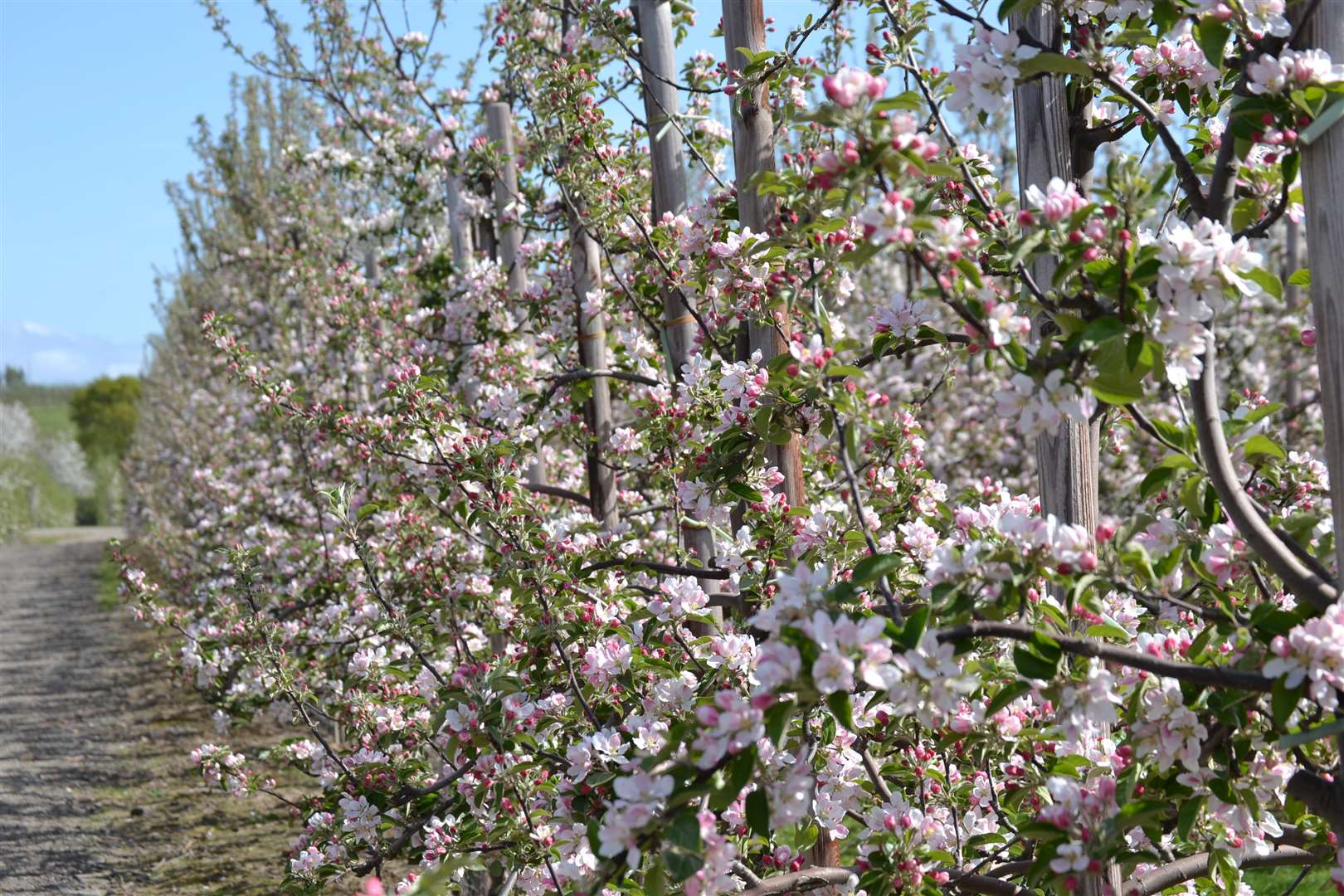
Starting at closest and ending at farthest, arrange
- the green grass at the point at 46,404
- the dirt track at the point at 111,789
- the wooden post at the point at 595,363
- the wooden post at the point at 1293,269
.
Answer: the wooden post at the point at 595,363 < the dirt track at the point at 111,789 < the wooden post at the point at 1293,269 < the green grass at the point at 46,404

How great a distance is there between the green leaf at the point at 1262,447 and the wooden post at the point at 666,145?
177 cm

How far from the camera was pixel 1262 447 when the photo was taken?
1391mm

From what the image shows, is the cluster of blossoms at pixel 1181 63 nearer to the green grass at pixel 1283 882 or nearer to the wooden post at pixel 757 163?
the wooden post at pixel 757 163

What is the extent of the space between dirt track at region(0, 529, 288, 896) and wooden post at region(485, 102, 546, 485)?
258 centimetres

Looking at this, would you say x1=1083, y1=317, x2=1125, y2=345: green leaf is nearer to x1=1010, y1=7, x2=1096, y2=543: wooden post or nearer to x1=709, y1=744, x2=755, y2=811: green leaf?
x1=709, y1=744, x2=755, y2=811: green leaf

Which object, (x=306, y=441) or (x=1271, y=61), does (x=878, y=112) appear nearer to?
(x=1271, y=61)

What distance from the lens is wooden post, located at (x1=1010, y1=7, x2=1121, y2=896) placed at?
1.95 m

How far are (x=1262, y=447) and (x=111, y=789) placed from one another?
779cm

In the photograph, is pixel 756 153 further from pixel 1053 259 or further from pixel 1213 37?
pixel 1213 37

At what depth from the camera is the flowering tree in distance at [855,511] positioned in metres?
1.26

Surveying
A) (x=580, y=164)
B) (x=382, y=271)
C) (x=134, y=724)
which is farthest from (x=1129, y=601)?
(x=134, y=724)

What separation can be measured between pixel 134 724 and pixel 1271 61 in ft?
31.9

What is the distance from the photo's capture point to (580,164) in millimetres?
3096

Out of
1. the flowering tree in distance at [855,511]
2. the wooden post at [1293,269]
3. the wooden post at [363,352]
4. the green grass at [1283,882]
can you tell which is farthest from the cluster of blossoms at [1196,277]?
the wooden post at [1293,269]
